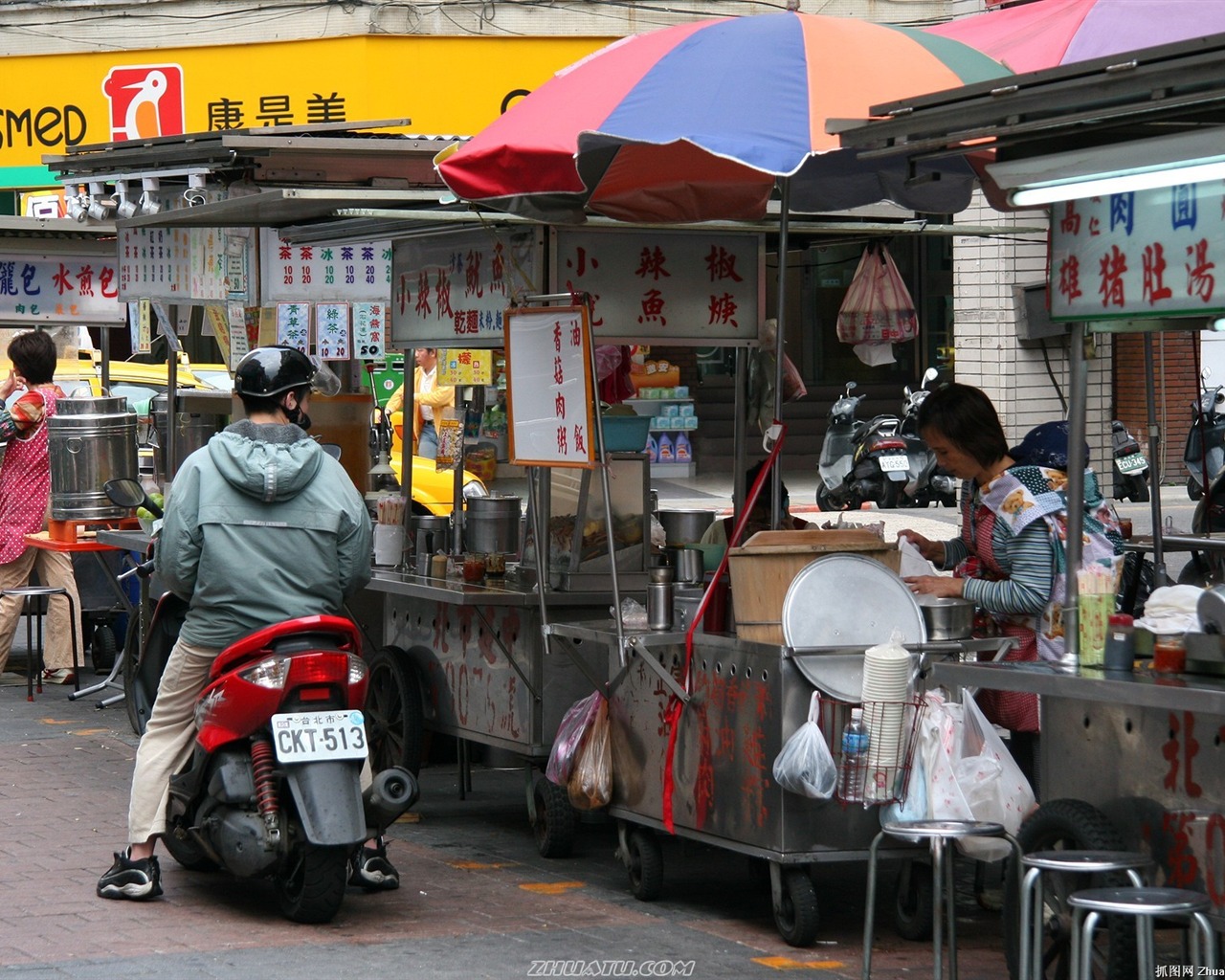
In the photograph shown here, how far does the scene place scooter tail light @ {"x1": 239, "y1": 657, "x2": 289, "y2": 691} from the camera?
5.91 meters

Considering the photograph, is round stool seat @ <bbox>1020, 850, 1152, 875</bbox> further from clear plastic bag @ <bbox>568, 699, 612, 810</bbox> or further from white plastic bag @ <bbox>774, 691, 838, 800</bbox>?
clear plastic bag @ <bbox>568, 699, 612, 810</bbox>

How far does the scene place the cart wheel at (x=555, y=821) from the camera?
23.3 ft

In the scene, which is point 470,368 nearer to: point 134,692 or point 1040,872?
point 134,692

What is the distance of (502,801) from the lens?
27.2 feet

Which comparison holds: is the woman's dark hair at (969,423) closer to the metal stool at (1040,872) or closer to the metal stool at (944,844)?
the metal stool at (944,844)

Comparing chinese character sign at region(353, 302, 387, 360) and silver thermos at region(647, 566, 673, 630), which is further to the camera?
chinese character sign at region(353, 302, 387, 360)

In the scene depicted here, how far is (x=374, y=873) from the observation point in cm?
654

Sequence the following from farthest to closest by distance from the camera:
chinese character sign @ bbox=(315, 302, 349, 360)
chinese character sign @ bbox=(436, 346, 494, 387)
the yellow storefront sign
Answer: the yellow storefront sign < chinese character sign @ bbox=(315, 302, 349, 360) < chinese character sign @ bbox=(436, 346, 494, 387)

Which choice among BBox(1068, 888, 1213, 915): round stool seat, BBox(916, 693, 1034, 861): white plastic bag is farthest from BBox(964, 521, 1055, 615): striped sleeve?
BBox(1068, 888, 1213, 915): round stool seat

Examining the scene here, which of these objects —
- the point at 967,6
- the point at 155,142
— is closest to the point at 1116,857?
the point at 155,142

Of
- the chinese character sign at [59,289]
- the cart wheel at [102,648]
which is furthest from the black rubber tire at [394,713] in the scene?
the chinese character sign at [59,289]

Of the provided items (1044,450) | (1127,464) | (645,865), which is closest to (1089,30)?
(1044,450)

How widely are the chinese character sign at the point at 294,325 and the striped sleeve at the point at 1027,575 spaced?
515 cm

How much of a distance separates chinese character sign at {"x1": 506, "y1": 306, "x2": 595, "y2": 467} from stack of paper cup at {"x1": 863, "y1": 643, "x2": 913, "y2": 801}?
4.45ft
